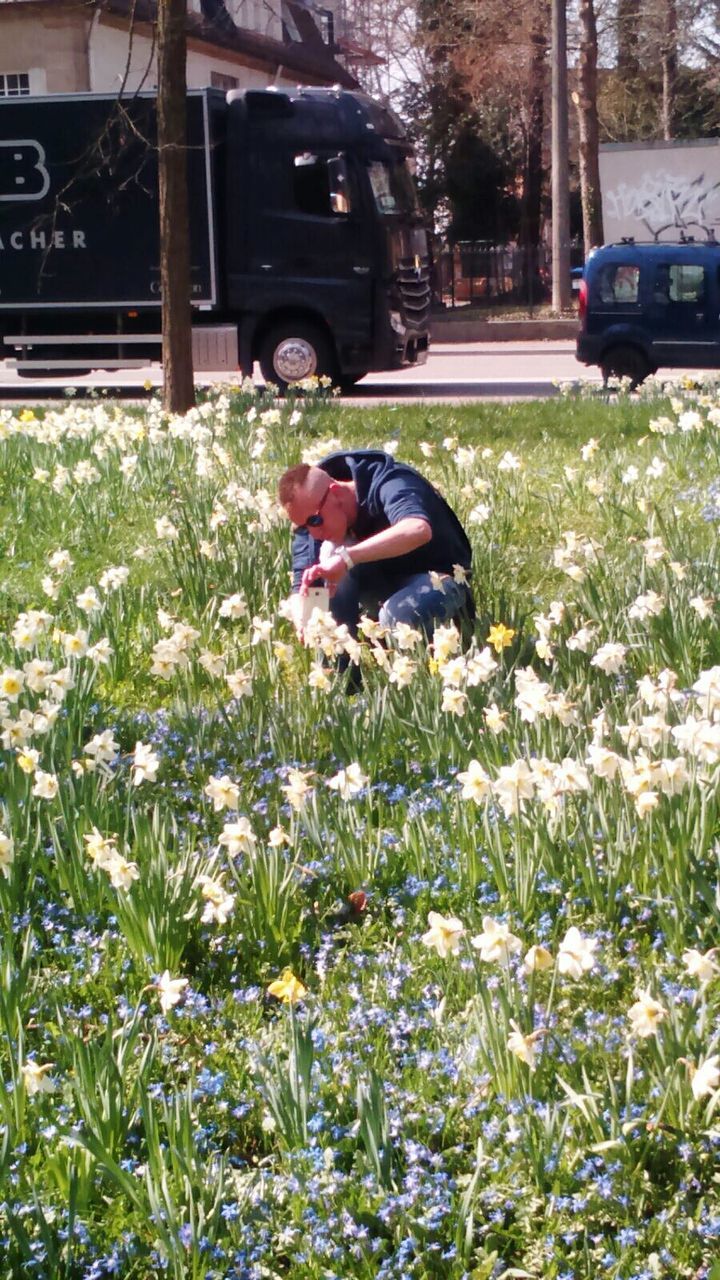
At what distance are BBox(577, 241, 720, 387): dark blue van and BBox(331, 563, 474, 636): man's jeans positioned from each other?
12.0 metres

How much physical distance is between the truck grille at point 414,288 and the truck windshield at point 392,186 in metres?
0.59

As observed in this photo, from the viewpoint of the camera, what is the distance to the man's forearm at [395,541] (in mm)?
4863

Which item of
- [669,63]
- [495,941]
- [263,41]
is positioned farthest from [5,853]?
[669,63]

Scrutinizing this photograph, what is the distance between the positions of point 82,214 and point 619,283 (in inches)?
243

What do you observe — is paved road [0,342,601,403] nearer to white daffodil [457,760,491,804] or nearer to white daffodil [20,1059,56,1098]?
white daffodil [457,760,491,804]

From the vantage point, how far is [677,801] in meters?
3.07

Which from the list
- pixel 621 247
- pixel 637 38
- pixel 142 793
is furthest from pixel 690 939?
pixel 637 38

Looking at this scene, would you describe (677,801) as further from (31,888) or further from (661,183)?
(661,183)

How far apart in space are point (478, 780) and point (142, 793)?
1113mm

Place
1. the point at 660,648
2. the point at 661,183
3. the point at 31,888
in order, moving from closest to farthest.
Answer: the point at 31,888 → the point at 660,648 → the point at 661,183

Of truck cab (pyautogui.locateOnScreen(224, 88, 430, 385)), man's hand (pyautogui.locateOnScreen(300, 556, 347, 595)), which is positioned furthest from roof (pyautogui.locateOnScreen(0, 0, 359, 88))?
man's hand (pyautogui.locateOnScreen(300, 556, 347, 595))

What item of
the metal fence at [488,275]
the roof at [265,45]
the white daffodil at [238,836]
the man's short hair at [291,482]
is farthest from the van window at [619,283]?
the metal fence at [488,275]

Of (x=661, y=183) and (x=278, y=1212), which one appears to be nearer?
(x=278, y=1212)

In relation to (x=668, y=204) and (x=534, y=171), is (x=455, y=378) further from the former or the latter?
(x=534, y=171)
